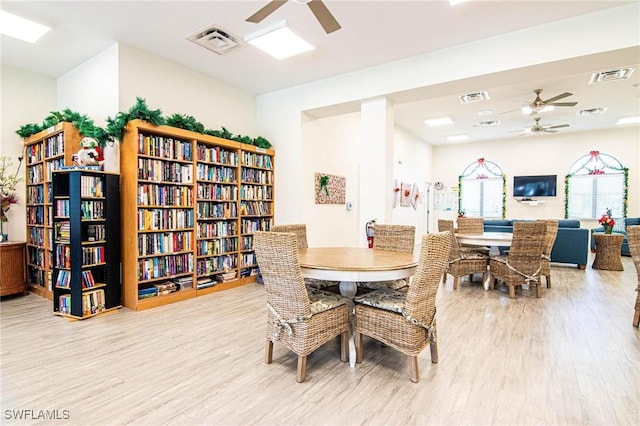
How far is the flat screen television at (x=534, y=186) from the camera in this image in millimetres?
9312

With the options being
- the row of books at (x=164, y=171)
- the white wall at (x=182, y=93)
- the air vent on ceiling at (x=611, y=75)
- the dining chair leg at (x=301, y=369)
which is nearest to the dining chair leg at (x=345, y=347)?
the dining chair leg at (x=301, y=369)

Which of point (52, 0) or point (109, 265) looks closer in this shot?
point (52, 0)

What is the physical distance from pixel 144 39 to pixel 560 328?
18.2 ft

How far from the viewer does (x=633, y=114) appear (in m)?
7.21

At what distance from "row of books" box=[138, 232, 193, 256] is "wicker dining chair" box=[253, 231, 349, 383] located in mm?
2156

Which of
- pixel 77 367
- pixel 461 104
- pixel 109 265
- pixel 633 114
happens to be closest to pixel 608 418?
pixel 77 367

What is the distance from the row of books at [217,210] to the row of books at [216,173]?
340mm

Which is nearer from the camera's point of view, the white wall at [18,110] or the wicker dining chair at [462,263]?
the white wall at [18,110]

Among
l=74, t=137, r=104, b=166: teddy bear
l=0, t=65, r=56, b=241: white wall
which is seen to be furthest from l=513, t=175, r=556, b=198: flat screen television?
l=0, t=65, r=56, b=241: white wall

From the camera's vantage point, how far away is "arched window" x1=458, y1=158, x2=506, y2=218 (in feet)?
33.1

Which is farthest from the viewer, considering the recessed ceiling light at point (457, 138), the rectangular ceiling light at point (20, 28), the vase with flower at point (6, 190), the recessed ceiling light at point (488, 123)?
the recessed ceiling light at point (457, 138)

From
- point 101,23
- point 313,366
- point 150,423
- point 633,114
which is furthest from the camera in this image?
point 633,114

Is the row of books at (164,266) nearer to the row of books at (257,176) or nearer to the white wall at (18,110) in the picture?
the row of books at (257,176)

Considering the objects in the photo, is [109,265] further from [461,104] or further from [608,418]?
[461,104]
